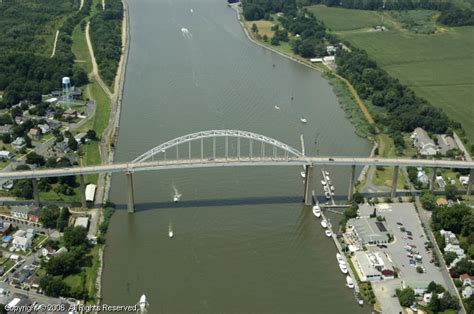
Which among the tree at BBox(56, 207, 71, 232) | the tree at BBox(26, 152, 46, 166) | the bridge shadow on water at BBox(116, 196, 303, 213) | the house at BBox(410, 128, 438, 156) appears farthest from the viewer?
the house at BBox(410, 128, 438, 156)

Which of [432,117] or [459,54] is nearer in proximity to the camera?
[432,117]

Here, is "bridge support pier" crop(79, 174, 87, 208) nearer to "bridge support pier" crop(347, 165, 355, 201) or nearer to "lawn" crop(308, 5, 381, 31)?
"bridge support pier" crop(347, 165, 355, 201)

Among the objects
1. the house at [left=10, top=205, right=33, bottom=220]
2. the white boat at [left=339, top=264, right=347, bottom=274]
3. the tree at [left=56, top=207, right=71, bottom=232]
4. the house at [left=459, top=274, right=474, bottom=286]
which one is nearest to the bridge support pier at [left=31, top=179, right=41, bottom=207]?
the house at [left=10, top=205, right=33, bottom=220]

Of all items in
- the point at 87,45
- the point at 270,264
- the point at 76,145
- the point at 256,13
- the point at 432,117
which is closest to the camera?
the point at 270,264

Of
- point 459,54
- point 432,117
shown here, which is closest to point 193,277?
point 432,117

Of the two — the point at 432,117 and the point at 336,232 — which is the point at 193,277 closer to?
the point at 336,232

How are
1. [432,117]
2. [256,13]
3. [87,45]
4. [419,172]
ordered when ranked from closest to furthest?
[419,172] → [432,117] → [87,45] → [256,13]

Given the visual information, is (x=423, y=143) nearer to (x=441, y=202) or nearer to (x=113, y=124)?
(x=441, y=202)
